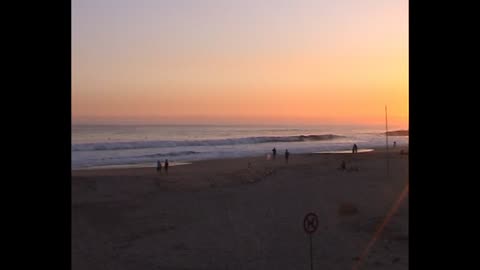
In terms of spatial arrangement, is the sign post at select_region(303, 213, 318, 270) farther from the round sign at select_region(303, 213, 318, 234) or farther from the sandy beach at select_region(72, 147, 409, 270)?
the sandy beach at select_region(72, 147, 409, 270)

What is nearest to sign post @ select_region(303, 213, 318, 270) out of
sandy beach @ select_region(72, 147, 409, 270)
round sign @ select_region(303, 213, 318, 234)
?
round sign @ select_region(303, 213, 318, 234)

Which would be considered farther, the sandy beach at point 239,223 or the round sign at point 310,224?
the sandy beach at point 239,223

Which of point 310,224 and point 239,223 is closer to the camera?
point 310,224

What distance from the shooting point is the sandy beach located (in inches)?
417

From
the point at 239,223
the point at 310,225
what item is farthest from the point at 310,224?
the point at 239,223

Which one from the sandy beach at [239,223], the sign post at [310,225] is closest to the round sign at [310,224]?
the sign post at [310,225]

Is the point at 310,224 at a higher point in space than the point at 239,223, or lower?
higher

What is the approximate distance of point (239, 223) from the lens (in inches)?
562

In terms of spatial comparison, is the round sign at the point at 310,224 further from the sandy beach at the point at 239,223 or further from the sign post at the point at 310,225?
the sandy beach at the point at 239,223

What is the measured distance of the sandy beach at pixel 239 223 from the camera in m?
10.6

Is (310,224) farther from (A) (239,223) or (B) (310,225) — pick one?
A: (A) (239,223)

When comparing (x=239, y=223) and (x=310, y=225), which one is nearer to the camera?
(x=310, y=225)
